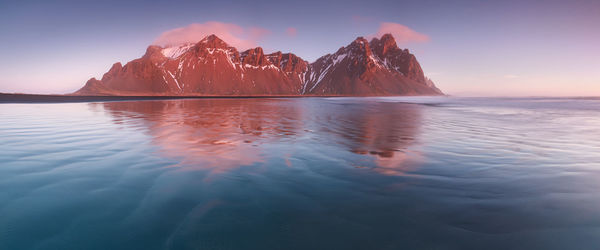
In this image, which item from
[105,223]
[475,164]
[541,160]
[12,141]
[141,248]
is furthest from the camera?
[12,141]

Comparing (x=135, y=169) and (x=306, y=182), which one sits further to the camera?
(x=135, y=169)

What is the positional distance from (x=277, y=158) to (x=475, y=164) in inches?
246

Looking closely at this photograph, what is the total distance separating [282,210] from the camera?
4863 millimetres

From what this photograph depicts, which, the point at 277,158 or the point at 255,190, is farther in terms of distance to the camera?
the point at 277,158

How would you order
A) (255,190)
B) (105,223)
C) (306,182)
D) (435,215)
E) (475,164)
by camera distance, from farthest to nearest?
1. (475,164)
2. (306,182)
3. (255,190)
4. (435,215)
5. (105,223)

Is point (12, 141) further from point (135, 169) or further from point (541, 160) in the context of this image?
point (541, 160)

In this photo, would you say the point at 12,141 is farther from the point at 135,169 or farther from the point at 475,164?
the point at 475,164

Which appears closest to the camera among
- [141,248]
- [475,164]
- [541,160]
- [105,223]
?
[141,248]

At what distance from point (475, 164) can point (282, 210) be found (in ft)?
21.7

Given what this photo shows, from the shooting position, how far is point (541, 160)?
8766 millimetres

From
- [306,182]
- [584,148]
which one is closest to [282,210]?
[306,182]

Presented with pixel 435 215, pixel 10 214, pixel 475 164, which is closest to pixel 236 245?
pixel 435 215

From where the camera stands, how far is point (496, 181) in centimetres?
655

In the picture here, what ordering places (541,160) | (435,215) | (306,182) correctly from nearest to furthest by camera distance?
(435,215), (306,182), (541,160)
